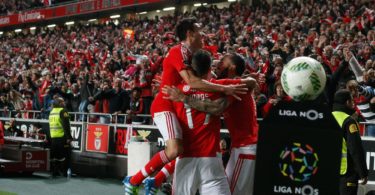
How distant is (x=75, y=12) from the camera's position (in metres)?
37.9

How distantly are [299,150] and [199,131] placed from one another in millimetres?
1966

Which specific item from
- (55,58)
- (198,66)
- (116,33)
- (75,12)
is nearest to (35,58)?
(55,58)

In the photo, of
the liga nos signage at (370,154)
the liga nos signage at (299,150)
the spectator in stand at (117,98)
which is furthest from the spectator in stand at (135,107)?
the liga nos signage at (299,150)

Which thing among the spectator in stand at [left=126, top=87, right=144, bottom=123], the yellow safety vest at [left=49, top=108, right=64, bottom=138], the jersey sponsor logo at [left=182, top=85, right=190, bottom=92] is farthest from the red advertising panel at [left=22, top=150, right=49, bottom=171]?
the jersey sponsor logo at [left=182, top=85, right=190, bottom=92]

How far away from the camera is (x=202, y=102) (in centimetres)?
564

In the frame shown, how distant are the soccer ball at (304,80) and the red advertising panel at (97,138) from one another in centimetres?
1133

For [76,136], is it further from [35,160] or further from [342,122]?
[342,122]

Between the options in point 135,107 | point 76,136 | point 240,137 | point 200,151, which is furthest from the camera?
point 76,136

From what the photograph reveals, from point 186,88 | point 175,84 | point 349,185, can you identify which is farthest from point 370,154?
point 186,88

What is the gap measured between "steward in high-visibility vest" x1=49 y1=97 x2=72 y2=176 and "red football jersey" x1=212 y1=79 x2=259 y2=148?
9.65m

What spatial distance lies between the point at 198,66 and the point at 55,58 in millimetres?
24435

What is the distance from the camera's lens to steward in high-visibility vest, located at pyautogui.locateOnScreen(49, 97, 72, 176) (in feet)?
49.5

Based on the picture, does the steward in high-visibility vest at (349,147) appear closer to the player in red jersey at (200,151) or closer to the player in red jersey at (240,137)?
the player in red jersey at (240,137)

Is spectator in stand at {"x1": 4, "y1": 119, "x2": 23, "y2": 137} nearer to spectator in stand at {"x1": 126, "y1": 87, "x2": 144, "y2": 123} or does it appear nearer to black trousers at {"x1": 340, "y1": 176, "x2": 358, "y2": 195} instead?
spectator in stand at {"x1": 126, "y1": 87, "x2": 144, "y2": 123}
